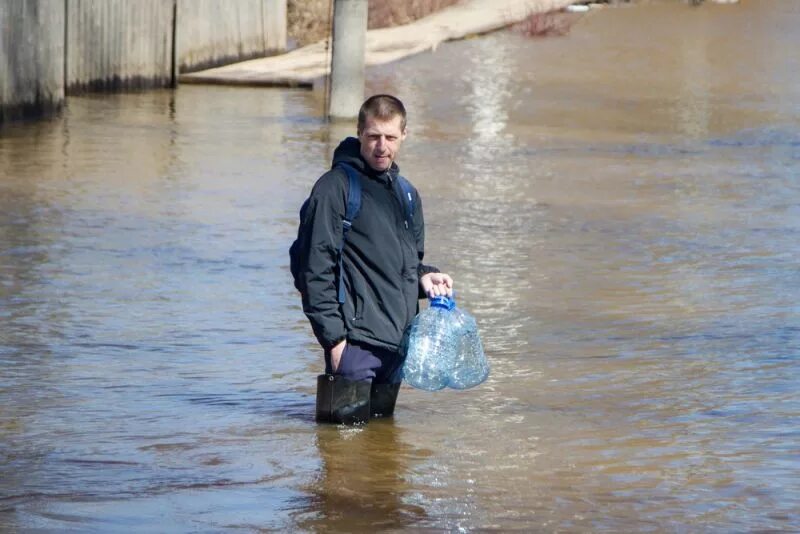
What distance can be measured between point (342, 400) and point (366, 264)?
570mm

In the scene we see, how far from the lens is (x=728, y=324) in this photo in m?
8.70

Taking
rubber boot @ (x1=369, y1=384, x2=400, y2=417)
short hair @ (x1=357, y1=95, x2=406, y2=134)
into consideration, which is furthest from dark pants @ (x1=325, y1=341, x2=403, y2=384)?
short hair @ (x1=357, y1=95, x2=406, y2=134)

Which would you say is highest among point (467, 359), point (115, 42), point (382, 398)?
point (115, 42)

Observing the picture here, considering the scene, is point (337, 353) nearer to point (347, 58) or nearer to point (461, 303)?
point (461, 303)

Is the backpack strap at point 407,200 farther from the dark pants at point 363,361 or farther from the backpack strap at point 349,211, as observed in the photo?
the dark pants at point 363,361

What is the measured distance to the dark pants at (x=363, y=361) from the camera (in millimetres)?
6168

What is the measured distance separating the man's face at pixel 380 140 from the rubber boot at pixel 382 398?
0.92m

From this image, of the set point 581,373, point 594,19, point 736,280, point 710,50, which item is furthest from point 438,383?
point 594,19

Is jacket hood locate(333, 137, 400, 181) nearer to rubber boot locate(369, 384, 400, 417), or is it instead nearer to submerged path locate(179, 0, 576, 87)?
rubber boot locate(369, 384, 400, 417)

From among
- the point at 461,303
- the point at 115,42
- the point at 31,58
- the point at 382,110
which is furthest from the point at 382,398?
the point at 115,42

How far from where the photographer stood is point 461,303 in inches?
360

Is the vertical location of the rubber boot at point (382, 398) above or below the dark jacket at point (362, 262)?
below

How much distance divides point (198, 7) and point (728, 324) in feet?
48.5

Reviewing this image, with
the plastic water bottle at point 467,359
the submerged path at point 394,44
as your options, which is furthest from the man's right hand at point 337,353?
the submerged path at point 394,44
